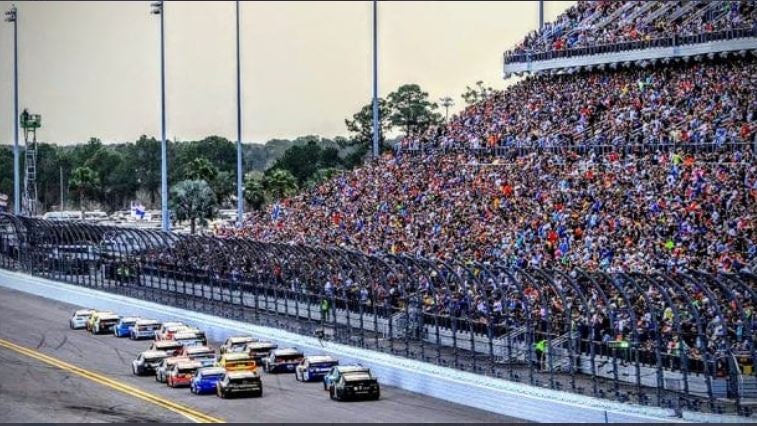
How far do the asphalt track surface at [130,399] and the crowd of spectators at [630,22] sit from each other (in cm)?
2376

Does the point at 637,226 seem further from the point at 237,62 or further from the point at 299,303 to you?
the point at 237,62

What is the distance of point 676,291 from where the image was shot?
4153cm

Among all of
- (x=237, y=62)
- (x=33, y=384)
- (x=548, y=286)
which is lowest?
(x=33, y=384)

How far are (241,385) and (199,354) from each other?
6243 mm

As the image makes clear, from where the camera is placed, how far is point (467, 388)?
47125 millimetres

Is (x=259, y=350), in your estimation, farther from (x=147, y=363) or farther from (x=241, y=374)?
(x=241, y=374)

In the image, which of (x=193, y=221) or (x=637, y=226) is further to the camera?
(x=193, y=221)

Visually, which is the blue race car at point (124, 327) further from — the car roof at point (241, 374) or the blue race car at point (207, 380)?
the car roof at point (241, 374)

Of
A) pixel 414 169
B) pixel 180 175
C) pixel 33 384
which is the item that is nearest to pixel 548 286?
pixel 33 384

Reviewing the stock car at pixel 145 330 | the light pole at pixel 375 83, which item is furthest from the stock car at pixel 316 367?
the light pole at pixel 375 83

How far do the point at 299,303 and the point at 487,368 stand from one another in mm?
13374

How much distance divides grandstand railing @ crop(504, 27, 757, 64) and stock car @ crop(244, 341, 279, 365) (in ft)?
75.4

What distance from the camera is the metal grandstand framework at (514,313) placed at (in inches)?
1623

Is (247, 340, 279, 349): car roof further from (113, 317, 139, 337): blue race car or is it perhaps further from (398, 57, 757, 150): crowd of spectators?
(398, 57, 757, 150): crowd of spectators
